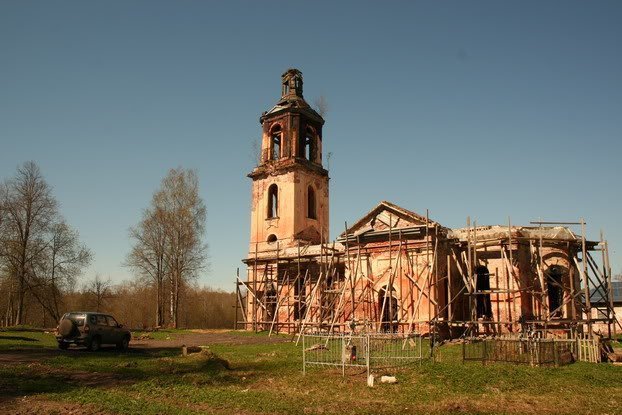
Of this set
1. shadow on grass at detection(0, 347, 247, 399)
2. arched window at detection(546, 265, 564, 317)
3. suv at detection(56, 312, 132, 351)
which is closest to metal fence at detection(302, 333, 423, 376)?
shadow on grass at detection(0, 347, 247, 399)

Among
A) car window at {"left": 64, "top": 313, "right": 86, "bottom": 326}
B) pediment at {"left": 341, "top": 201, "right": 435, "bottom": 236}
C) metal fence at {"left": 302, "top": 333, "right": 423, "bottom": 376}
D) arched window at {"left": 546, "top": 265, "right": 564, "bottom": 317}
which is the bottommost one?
metal fence at {"left": 302, "top": 333, "right": 423, "bottom": 376}

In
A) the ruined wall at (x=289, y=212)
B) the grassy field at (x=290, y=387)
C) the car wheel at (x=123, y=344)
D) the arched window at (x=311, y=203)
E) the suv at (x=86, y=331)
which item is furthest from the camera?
the arched window at (x=311, y=203)

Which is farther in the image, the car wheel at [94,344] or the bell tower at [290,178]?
the bell tower at [290,178]

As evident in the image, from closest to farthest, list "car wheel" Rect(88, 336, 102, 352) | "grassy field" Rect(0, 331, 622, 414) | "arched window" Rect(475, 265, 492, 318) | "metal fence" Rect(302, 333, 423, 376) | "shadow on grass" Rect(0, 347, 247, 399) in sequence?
1. "grassy field" Rect(0, 331, 622, 414)
2. "shadow on grass" Rect(0, 347, 247, 399)
3. "metal fence" Rect(302, 333, 423, 376)
4. "car wheel" Rect(88, 336, 102, 352)
5. "arched window" Rect(475, 265, 492, 318)

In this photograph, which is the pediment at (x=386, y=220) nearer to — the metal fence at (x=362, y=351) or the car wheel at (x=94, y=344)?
the metal fence at (x=362, y=351)

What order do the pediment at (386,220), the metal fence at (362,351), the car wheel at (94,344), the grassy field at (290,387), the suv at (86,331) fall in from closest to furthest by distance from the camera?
the grassy field at (290,387)
the metal fence at (362,351)
the suv at (86,331)
the car wheel at (94,344)
the pediment at (386,220)

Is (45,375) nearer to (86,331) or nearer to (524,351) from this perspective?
(86,331)

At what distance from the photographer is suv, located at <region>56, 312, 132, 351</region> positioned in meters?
19.5

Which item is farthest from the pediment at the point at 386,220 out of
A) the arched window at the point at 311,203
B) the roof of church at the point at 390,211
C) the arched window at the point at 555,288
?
the arched window at the point at 311,203

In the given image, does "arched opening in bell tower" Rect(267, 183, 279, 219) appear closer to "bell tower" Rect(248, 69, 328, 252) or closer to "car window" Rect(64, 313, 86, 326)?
"bell tower" Rect(248, 69, 328, 252)

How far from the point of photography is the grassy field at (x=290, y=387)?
33.1 ft

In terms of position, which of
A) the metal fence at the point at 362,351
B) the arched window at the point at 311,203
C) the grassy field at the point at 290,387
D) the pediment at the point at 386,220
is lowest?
the grassy field at the point at 290,387

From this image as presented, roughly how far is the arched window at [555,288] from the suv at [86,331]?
64.8 ft

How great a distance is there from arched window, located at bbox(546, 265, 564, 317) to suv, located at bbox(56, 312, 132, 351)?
19754mm
